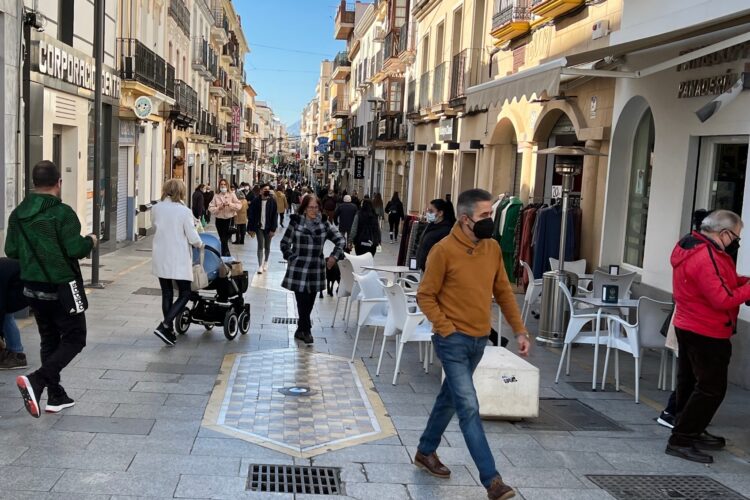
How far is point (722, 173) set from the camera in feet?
30.7

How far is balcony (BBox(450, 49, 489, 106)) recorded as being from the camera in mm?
20531

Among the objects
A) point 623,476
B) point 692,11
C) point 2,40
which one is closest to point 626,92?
point 692,11

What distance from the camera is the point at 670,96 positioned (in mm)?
10086

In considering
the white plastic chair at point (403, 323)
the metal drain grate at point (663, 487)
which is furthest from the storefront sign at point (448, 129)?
the metal drain grate at point (663, 487)

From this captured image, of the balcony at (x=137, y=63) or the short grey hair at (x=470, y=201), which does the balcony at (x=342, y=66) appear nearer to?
the balcony at (x=137, y=63)

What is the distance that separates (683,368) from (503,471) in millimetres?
1764

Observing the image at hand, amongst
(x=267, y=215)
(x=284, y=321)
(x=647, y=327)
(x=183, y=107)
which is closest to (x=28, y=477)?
(x=647, y=327)

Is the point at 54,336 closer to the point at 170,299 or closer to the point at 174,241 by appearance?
the point at 174,241

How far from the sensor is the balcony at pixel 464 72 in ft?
67.4

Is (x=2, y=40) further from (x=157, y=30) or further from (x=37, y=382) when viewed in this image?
(x=157, y=30)

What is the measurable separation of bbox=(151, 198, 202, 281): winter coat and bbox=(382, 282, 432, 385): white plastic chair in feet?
7.26

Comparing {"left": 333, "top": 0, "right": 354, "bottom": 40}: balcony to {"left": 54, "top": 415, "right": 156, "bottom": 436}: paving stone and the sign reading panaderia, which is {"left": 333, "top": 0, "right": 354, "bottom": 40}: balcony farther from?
{"left": 54, "top": 415, "right": 156, "bottom": 436}: paving stone

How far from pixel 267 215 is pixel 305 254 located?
7.27 m

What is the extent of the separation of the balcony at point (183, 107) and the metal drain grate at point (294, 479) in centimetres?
2246
